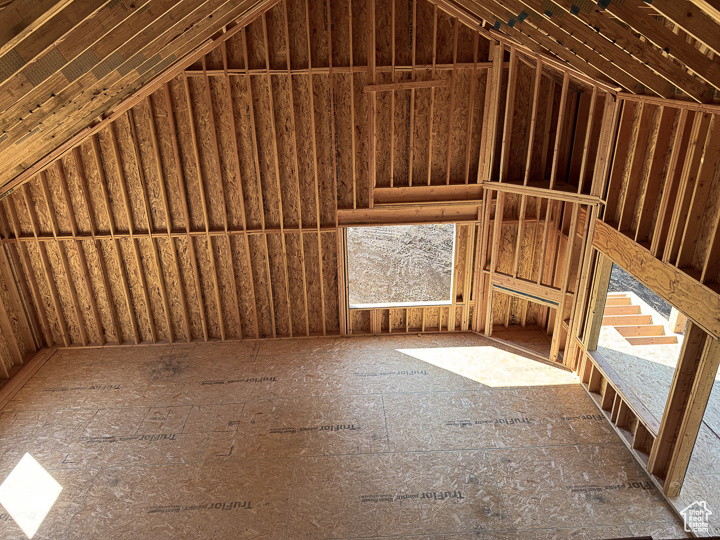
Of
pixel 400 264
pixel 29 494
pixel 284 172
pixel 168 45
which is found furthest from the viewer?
pixel 400 264

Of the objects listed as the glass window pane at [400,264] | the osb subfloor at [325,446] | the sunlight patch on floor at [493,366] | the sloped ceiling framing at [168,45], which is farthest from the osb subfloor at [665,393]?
the glass window pane at [400,264]

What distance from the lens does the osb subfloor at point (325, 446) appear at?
20.1 ft

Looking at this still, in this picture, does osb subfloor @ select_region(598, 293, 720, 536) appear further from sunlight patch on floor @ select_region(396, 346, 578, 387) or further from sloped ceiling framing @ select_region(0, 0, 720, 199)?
sloped ceiling framing @ select_region(0, 0, 720, 199)

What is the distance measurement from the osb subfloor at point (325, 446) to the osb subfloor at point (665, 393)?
0.54 meters

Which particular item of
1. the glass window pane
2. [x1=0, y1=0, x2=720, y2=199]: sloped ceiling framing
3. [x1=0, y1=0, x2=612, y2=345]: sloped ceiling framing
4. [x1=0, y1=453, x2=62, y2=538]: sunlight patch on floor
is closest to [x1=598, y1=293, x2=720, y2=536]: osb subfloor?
[x1=0, y1=0, x2=612, y2=345]: sloped ceiling framing

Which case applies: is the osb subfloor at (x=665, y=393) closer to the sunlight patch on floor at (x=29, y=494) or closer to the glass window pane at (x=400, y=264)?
the glass window pane at (x=400, y=264)

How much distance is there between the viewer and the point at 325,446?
288 inches

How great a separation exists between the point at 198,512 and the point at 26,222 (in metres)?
6.58

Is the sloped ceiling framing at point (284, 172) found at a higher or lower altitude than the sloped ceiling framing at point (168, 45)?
lower

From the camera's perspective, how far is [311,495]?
6.49 m

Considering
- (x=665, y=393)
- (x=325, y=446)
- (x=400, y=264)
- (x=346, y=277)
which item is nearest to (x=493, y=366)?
(x=665, y=393)

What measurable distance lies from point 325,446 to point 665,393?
523 centimetres

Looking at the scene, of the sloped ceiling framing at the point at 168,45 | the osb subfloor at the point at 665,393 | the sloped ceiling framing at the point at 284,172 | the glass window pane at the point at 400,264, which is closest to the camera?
the sloped ceiling framing at the point at 168,45

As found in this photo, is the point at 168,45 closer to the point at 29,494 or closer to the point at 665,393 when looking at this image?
the point at 29,494
